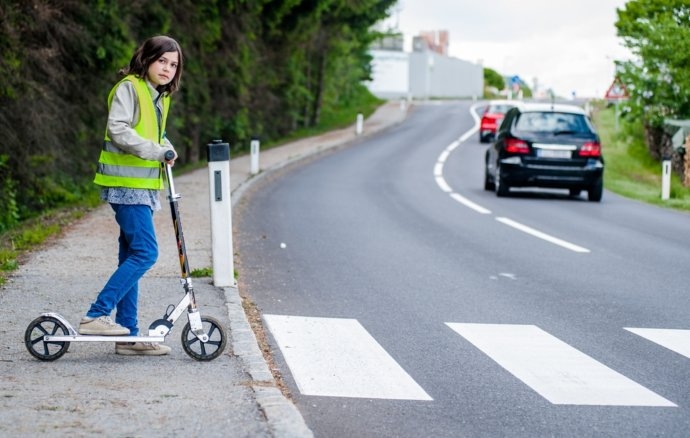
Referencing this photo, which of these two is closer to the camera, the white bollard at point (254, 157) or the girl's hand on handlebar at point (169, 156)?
the girl's hand on handlebar at point (169, 156)

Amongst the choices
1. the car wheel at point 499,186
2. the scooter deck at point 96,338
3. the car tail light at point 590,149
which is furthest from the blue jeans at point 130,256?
the car wheel at point 499,186

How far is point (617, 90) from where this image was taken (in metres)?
36.1

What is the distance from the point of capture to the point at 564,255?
13.2 meters

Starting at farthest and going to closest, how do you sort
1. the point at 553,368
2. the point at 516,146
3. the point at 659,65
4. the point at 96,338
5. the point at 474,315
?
the point at 659,65 → the point at 516,146 → the point at 474,315 → the point at 553,368 → the point at 96,338

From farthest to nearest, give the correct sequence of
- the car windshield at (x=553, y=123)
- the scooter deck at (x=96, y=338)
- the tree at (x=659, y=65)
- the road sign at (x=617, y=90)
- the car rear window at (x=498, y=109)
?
the car rear window at (x=498, y=109)
the road sign at (x=617, y=90)
the tree at (x=659, y=65)
the car windshield at (x=553, y=123)
the scooter deck at (x=96, y=338)

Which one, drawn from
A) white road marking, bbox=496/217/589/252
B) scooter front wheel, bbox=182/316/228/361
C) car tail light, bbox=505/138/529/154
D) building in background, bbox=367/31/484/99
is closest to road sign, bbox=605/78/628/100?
car tail light, bbox=505/138/529/154

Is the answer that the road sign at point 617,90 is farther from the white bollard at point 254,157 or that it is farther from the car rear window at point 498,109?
the white bollard at point 254,157

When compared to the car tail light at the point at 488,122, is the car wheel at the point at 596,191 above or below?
above

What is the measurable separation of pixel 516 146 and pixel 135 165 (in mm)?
15630

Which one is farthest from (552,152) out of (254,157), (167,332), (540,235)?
(167,332)

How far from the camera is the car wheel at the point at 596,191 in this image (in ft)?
71.6

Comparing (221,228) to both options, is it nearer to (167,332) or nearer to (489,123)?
(167,332)

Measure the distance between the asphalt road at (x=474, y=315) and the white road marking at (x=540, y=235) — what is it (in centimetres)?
5

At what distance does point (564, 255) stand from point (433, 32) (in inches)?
6310
